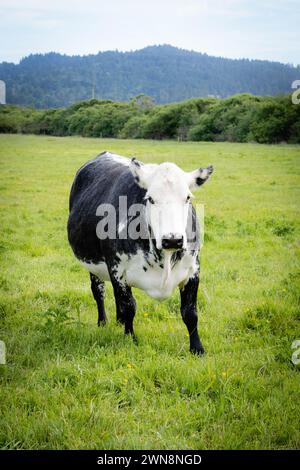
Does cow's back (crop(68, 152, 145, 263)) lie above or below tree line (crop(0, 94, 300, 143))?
below

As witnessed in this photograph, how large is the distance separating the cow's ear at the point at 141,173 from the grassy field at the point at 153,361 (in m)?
1.67

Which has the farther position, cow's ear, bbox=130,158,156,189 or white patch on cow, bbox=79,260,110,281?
white patch on cow, bbox=79,260,110,281

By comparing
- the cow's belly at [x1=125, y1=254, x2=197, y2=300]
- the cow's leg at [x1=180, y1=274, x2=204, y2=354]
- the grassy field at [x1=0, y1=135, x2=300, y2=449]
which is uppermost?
the cow's belly at [x1=125, y1=254, x2=197, y2=300]

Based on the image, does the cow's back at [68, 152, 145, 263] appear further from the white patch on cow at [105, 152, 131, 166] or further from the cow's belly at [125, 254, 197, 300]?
the cow's belly at [125, 254, 197, 300]

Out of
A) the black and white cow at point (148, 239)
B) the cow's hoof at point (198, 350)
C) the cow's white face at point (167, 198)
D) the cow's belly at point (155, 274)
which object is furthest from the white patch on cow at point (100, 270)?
Result: the cow's hoof at point (198, 350)

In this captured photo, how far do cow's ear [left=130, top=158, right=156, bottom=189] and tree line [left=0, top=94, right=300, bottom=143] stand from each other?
42.4 meters

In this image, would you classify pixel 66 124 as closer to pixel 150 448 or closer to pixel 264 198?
pixel 264 198

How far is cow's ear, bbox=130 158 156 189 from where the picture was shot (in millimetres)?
4391

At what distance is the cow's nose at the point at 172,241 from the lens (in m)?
3.78

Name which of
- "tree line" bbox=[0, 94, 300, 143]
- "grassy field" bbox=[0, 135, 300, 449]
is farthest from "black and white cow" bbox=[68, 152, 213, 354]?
"tree line" bbox=[0, 94, 300, 143]

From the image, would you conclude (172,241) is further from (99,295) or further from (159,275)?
(99,295)

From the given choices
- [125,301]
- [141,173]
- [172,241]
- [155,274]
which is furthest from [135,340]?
[141,173]

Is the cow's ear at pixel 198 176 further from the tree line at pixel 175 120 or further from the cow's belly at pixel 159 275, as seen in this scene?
the tree line at pixel 175 120

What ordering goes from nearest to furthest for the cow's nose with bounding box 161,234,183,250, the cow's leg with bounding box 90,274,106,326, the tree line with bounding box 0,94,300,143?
1. the cow's nose with bounding box 161,234,183,250
2. the cow's leg with bounding box 90,274,106,326
3. the tree line with bounding box 0,94,300,143
